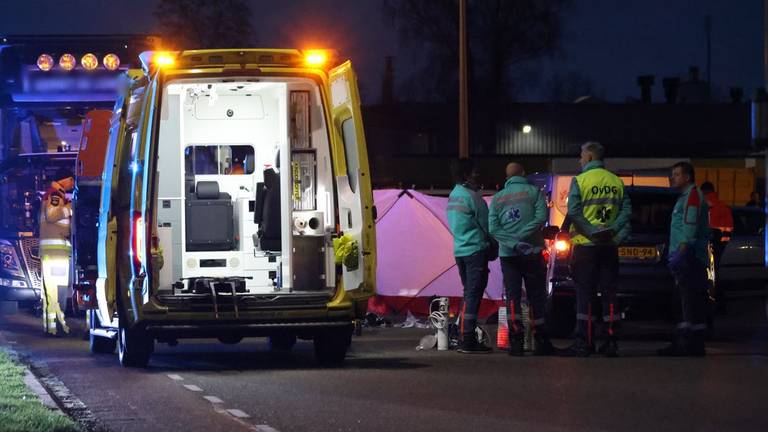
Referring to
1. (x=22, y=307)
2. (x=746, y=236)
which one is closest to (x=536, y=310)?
(x=746, y=236)

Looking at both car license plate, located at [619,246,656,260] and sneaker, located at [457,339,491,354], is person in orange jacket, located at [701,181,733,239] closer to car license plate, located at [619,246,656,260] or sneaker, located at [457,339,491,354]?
car license plate, located at [619,246,656,260]

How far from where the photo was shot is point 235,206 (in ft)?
49.7

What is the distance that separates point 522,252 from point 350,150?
1.92 m

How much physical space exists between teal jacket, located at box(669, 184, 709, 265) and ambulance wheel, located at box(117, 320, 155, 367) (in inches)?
189

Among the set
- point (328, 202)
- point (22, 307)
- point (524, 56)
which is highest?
point (524, 56)

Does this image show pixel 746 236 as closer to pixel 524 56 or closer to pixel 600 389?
pixel 600 389

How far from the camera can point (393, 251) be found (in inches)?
830

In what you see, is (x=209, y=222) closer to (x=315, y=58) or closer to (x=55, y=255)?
(x=315, y=58)

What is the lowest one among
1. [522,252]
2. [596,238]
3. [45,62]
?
[522,252]

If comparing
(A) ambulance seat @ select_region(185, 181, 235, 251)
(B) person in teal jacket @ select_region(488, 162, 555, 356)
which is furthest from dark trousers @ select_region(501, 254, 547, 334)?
(A) ambulance seat @ select_region(185, 181, 235, 251)

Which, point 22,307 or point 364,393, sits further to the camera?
point 22,307

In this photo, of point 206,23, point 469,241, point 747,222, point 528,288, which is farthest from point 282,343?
point 206,23

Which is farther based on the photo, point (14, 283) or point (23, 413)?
point (14, 283)

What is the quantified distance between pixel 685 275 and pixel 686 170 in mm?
979
